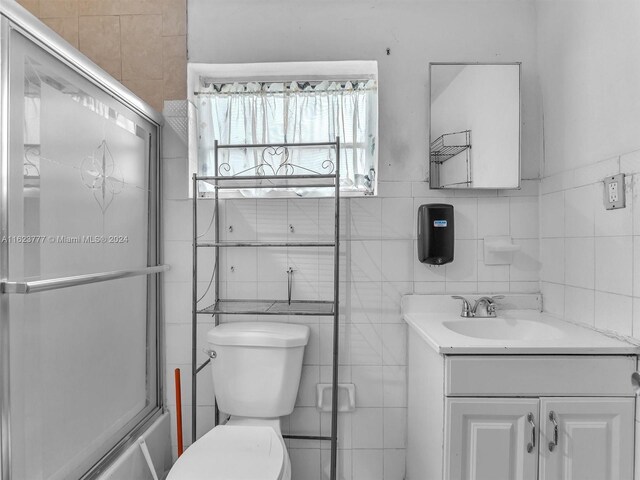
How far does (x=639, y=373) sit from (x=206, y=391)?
5.54 ft

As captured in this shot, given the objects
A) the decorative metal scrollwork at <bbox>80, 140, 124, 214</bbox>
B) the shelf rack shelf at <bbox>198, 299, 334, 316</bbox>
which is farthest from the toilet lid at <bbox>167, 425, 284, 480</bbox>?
the decorative metal scrollwork at <bbox>80, 140, 124, 214</bbox>

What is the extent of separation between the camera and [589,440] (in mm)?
1249

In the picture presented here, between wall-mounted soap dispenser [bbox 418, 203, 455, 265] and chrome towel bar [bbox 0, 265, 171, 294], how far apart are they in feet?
4.00

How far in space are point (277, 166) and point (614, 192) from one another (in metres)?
1.33

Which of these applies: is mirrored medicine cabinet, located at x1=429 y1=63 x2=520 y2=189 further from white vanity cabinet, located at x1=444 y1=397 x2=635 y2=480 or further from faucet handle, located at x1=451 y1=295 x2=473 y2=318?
white vanity cabinet, located at x1=444 y1=397 x2=635 y2=480

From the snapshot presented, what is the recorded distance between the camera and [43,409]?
3.77 feet

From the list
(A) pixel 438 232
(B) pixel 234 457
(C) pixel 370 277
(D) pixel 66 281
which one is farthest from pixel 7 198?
(A) pixel 438 232

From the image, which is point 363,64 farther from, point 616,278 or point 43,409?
point 43,409

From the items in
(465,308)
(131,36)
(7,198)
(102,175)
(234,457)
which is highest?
(131,36)

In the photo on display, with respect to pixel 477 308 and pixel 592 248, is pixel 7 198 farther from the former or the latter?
pixel 592 248

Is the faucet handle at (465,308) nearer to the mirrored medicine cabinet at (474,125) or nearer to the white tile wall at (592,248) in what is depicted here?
the white tile wall at (592,248)

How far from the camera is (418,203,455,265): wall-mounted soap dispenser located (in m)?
1.73

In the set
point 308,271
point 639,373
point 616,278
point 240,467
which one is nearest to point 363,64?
point 308,271

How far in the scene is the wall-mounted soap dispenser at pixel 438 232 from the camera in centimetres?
173
